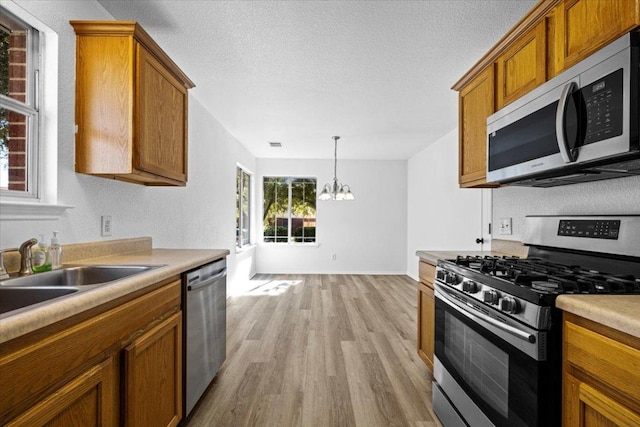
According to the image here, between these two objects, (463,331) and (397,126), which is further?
(397,126)

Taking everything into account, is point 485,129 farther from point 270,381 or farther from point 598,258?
point 270,381

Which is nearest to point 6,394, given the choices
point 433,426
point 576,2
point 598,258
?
point 433,426

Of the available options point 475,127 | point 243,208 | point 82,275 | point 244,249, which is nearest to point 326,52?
point 475,127

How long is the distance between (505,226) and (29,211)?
10.0 feet

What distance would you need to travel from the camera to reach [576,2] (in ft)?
5.06

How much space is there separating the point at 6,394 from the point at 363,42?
2551 millimetres

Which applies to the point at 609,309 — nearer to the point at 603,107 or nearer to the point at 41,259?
the point at 603,107

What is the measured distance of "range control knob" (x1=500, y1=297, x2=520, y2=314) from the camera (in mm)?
1286

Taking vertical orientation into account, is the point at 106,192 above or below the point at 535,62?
below

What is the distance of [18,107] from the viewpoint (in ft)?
5.22

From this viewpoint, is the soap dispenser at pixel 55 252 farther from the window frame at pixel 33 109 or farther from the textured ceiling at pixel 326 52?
the textured ceiling at pixel 326 52

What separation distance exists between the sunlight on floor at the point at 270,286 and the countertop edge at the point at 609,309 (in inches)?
175

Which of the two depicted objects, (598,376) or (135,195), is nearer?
(598,376)

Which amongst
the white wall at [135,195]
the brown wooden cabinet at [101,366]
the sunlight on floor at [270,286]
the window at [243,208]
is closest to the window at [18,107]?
the white wall at [135,195]
